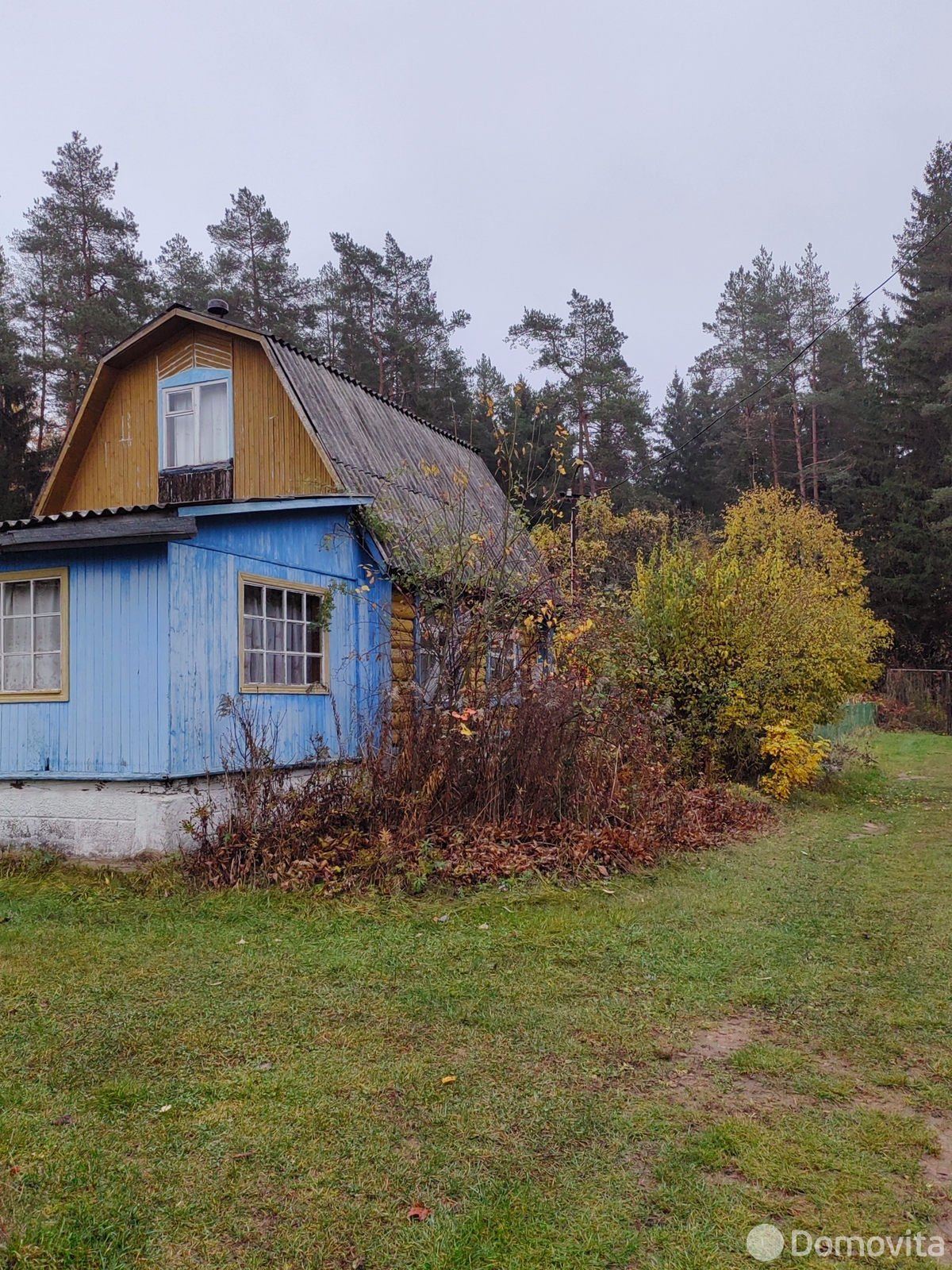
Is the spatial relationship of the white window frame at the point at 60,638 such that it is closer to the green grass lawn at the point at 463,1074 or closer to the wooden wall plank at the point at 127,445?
the green grass lawn at the point at 463,1074

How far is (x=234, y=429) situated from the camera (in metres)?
13.1

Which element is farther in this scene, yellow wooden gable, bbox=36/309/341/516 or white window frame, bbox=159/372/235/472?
white window frame, bbox=159/372/235/472

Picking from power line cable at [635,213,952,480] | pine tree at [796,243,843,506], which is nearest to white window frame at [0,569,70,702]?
power line cable at [635,213,952,480]

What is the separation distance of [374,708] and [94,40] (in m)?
10.1

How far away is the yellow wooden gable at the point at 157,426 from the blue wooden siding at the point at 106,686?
15.1 ft

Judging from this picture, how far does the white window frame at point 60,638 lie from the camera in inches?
314

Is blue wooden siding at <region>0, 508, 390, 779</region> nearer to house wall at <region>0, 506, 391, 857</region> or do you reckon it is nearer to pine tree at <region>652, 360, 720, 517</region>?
house wall at <region>0, 506, 391, 857</region>

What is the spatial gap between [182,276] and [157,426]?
17763mm

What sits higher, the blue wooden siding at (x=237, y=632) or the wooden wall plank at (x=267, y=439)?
the wooden wall plank at (x=267, y=439)

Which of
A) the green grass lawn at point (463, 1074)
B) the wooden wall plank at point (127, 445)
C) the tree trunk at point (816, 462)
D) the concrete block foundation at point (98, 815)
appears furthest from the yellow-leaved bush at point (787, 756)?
the tree trunk at point (816, 462)

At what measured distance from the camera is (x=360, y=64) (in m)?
13.9

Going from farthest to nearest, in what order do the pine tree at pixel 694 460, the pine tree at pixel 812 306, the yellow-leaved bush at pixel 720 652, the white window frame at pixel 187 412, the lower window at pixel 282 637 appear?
1. the pine tree at pixel 694 460
2. the pine tree at pixel 812 306
3. the white window frame at pixel 187 412
4. the yellow-leaved bush at pixel 720 652
5. the lower window at pixel 282 637

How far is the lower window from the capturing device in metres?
8.64

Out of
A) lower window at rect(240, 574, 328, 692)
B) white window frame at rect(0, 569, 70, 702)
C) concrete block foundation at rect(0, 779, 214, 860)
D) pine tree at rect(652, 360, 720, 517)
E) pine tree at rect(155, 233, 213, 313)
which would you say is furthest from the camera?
pine tree at rect(652, 360, 720, 517)
